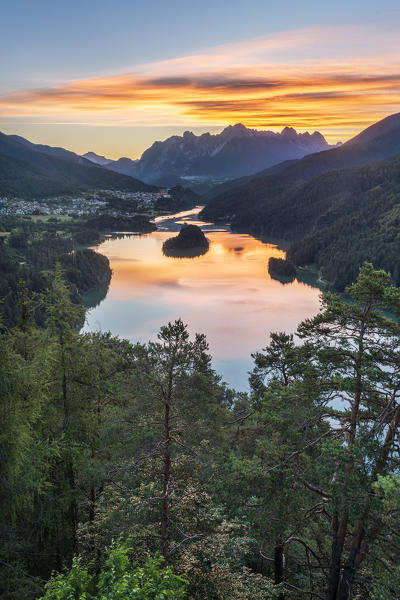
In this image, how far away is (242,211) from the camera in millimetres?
199875

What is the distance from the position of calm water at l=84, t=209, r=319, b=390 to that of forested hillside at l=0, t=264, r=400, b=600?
17.3 metres

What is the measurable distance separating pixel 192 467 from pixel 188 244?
104 m

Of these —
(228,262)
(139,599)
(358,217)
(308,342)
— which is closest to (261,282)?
(228,262)

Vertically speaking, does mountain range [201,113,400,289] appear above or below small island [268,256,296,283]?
above

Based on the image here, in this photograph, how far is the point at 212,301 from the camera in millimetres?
60906

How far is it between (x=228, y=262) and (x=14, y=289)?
148ft

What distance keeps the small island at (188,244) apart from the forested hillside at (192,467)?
9701 cm

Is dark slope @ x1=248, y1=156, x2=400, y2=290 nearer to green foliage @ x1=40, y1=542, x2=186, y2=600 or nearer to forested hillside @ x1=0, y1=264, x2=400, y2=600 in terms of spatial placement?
forested hillside @ x1=0, y1=264, x2=400, y2=600

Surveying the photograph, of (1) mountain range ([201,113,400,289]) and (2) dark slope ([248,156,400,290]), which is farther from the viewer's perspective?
(1) mountain range ([201,113,400,289])

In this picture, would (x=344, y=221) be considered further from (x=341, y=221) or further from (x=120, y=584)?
(x=120, y=584)

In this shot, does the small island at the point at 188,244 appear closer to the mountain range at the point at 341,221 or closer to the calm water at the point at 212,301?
the calm water at the point at 212,301

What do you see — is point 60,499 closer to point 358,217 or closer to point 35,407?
point 35,407

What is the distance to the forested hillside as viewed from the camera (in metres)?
7.97

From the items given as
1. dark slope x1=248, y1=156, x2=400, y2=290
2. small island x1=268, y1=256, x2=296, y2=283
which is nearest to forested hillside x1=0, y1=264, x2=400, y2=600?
dark slope x1=248, y1=156, x2=400, y2=290
